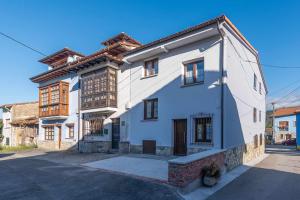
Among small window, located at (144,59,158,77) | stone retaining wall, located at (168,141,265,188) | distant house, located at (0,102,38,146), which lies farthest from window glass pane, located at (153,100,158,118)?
distant house, located at (0,102,38,146)

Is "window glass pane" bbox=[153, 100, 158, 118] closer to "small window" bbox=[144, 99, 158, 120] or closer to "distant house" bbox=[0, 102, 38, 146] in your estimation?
"small window" bbox=[144, 99, 158, 120]

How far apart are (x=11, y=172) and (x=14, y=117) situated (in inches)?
746

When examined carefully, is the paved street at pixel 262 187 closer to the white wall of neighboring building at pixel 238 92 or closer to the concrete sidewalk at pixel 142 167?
the white wall of neighboring building at pixel 238 92

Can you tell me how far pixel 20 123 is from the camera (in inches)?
949

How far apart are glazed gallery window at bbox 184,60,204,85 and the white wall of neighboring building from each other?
4.61 ft

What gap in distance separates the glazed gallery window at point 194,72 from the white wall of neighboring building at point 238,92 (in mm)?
1406

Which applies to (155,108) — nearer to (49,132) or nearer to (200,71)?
(200,71)

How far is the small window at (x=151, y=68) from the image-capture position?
14.0 m

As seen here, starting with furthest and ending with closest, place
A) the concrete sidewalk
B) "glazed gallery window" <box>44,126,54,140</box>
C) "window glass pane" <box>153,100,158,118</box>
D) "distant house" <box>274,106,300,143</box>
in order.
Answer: "distant house" <box>274,106,300,143</box> < "glazed gallery window" <box>44,126,54,140</box> < "window glass pane" <box>153,100,158,118</box> < the concrete sidewalk

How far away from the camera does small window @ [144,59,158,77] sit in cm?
1399

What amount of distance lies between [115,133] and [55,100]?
24.8 ft

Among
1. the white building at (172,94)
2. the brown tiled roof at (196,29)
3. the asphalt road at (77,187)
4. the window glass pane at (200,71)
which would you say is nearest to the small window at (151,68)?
the white building at (172,94)

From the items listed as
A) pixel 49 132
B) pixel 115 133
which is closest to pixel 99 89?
pixel 115 133

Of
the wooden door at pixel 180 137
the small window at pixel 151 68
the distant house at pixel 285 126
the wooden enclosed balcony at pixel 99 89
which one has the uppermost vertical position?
the small window at pixel 151 68
